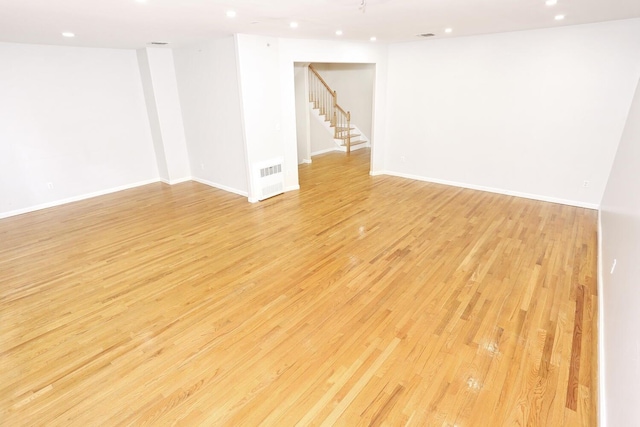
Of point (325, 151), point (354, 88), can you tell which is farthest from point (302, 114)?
point (354, 88)

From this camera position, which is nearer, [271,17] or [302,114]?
[271,17]

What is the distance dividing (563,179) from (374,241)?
351 centimetres

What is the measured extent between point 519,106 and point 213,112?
17.2 feet

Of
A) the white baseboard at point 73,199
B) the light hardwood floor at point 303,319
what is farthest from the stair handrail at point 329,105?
the light hardwood floor at point 303,319

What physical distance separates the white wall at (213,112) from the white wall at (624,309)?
16.1 ft

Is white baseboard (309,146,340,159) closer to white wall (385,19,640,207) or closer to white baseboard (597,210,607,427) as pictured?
white wall (385,19,640,207)

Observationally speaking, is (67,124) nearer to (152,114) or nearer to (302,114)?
(152,114)

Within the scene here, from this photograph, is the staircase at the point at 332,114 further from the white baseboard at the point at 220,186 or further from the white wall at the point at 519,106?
the white baseboard at the point at 220,186

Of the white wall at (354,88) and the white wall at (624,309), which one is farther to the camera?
the white wall at (354,88)

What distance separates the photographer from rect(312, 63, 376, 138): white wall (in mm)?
9672

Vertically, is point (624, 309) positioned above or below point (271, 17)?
below

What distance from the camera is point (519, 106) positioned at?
17.3 ft

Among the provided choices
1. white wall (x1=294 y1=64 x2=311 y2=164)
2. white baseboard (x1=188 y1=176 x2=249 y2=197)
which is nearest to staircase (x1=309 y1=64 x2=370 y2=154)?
white wall (x1=294 y1=64 x2=311 y2=164)

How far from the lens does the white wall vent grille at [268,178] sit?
5.54m
